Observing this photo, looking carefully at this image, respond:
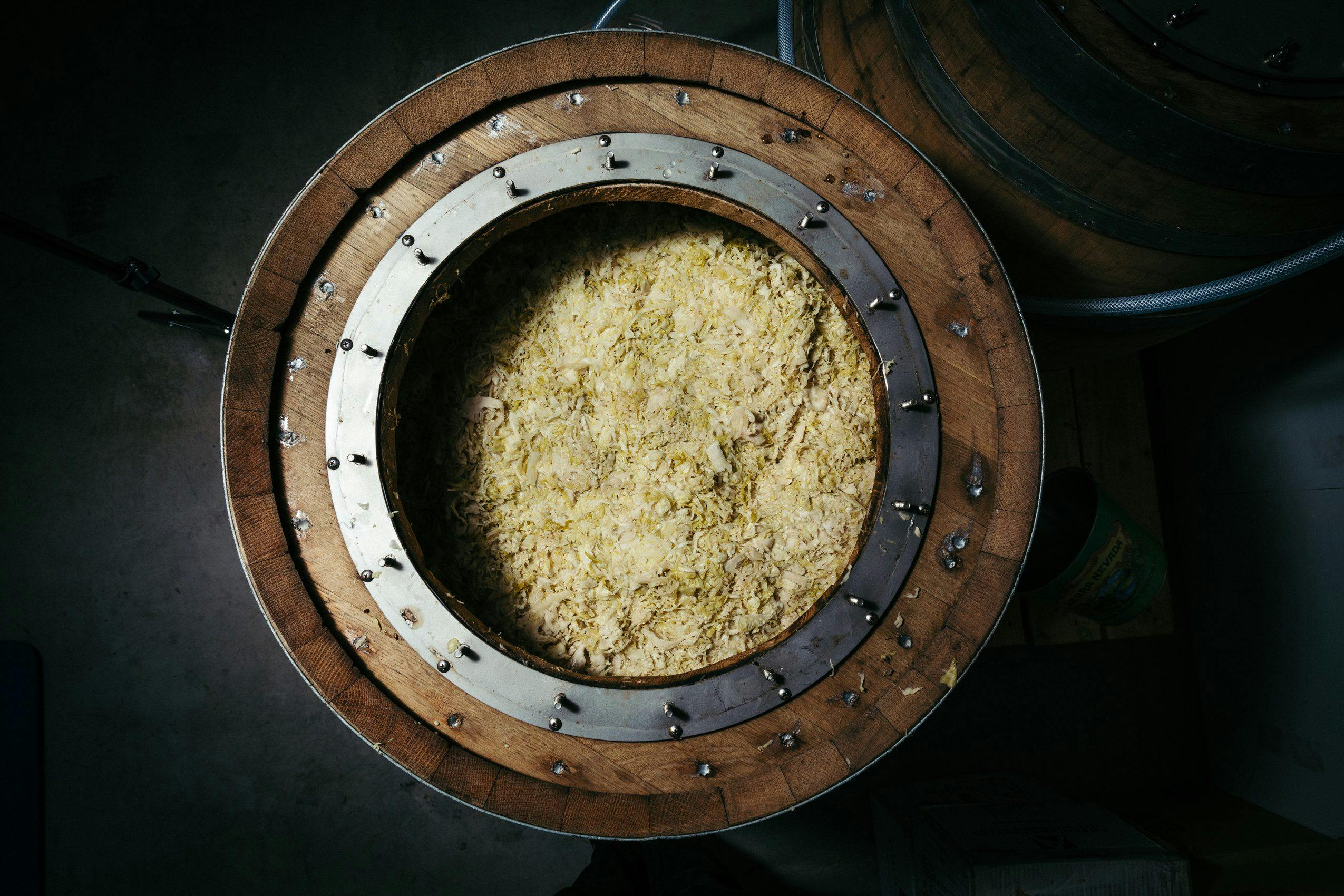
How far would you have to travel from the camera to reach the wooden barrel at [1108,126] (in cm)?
114

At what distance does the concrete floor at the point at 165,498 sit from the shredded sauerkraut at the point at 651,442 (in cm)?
145

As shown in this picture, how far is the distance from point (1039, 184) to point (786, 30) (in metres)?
0.77

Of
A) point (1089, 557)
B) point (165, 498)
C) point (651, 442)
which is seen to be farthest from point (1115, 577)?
point (165, 498)

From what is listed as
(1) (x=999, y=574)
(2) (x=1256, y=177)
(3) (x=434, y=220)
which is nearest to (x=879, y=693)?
(1) (x=999, y=574)

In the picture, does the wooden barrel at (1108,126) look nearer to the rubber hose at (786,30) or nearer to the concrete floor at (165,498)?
A: the rubber hose at (786,30)

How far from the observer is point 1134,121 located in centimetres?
118

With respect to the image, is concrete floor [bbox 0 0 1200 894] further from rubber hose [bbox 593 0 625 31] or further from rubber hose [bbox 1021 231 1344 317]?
rubber hose [bbox 1021 231 1344 317]

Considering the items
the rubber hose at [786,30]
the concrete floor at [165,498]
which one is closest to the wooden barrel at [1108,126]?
the rubber hose at [786,30]

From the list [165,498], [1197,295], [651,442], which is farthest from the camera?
[165,498]

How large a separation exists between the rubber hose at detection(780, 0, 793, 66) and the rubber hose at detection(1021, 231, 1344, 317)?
851 millimetres

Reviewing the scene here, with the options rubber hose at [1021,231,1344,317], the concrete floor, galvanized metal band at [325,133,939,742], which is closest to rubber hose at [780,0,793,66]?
galvanized metal band at [325,133,939,742]

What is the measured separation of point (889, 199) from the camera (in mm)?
1349

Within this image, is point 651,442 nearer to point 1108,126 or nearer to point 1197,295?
point 1108,126

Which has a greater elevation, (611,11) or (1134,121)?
(611,11)
